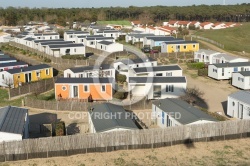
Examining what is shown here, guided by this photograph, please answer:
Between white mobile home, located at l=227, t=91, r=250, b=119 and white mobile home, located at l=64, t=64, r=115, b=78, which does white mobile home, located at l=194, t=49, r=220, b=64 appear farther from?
white mobile home, located at l=227, t=91, r=250, b=119

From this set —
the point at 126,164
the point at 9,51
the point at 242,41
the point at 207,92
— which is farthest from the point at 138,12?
the point at 126,164

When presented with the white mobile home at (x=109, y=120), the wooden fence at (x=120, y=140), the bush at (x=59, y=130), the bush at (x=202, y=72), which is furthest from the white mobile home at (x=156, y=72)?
the wooden fence at (x=120, y=140)

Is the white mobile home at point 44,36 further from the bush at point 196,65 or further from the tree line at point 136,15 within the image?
the tree line at point 136,15

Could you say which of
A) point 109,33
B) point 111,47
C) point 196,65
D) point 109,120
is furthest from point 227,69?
point 109,33

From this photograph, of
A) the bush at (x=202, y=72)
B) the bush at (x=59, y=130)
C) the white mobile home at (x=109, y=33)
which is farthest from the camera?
the white mobile home at (x=109, y=33)

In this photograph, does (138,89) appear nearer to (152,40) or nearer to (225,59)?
(225,59)

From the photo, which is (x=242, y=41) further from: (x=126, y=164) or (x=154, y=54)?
(x=126, y=164)
